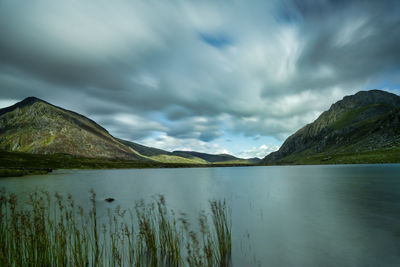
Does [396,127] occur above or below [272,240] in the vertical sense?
above

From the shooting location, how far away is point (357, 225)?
17188 millimetres

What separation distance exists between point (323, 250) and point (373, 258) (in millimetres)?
2415

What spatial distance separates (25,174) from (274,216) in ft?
319

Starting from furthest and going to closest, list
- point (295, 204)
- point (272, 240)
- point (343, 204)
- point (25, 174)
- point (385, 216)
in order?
1. point (25, 174)
2. point (295, 204)
3. point (343, 204)
4. point (385, 216)
5. point (272, 240)

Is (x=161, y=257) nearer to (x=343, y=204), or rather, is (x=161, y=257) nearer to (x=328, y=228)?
(x=328, y=228)

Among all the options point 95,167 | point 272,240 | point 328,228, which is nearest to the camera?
point 272,240

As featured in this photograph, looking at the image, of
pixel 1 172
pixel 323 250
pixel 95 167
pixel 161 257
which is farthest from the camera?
pixel 95 167

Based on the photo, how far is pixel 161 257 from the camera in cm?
1095

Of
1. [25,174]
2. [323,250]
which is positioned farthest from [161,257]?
[25,174]

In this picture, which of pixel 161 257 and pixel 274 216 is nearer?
pixel 161 257

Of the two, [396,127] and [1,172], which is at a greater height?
[396,127]

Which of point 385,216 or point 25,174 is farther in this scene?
point 25,174

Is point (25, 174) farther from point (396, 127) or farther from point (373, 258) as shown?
point (396, 127)

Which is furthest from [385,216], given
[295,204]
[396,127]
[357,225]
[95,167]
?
[396,127]
